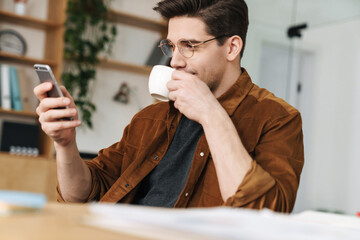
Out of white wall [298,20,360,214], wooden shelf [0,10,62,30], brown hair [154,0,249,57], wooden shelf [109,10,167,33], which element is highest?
wooden shelf [109,10,167,33]

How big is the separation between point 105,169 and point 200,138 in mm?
330

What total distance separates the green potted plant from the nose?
2.50 m

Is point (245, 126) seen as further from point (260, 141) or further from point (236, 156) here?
point (236, 156)

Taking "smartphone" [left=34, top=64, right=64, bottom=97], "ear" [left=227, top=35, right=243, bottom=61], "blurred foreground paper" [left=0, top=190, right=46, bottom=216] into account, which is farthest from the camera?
"ear" [left=227, top=35, right=243, bottom=61]

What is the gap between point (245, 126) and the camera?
140 cm

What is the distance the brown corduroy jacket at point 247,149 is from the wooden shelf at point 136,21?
2.77 metres

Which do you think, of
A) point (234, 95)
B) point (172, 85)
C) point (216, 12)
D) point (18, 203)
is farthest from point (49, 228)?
point (216, 12)

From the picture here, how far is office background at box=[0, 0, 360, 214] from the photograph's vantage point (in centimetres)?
392

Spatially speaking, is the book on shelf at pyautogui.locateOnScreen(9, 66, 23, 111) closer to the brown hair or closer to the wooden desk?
the brown hair

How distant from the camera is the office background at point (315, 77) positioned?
3922 millimetres

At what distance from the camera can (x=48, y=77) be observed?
1217mm

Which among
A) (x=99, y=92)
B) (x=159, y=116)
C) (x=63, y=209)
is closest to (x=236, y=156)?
(x=159, y=116)

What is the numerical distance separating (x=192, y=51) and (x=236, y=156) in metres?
0.47

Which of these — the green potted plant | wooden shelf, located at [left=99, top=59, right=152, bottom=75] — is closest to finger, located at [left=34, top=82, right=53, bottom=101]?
the green potted plant
